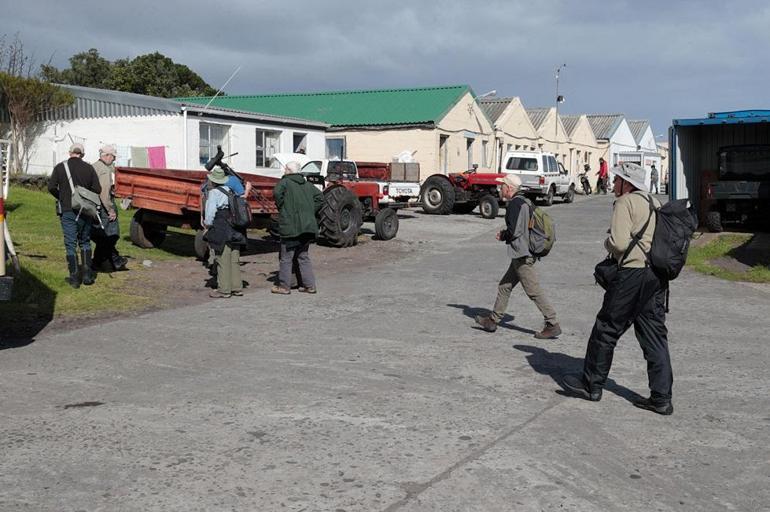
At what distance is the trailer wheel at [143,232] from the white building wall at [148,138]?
27.1 ft

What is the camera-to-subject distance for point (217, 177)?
Answer: 1056 centimetres

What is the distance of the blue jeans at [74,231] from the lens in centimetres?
1048

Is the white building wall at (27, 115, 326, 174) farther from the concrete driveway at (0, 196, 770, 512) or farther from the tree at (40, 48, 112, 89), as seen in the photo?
the tree at (40, 48, 112, 89)

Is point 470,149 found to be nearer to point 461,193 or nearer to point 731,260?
point 461,193

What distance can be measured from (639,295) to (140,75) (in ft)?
170

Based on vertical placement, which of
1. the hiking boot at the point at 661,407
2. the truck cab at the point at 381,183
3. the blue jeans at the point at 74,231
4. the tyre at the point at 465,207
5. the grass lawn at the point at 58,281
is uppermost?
the truck cab at the point at 381,183

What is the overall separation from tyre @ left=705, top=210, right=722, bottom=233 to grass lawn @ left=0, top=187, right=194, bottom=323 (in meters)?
12.3

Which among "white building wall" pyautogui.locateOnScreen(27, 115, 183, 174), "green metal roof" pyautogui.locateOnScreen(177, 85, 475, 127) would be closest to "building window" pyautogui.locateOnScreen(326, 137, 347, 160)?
"green metal roof" pyautogui.locateOnScreen(177, 85, 475, 127)

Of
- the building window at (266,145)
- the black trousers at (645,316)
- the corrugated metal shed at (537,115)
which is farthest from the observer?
the corrugated metal shed at (537,115)

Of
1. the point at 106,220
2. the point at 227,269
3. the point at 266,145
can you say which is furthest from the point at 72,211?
A: the point at 266,145

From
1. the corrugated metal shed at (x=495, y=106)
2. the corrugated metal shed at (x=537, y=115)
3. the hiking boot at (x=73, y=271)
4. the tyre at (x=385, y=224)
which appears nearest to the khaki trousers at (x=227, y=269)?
the hiking boot at (x=73, y=271)

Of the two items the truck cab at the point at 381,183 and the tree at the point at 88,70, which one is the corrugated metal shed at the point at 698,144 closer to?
the truck cab at the point at 381,183

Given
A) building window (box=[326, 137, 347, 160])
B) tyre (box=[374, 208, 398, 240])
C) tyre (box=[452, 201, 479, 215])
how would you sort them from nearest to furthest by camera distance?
tyre (box=[374, 208, 398, 240]), tyre (box=[452, 201, 479, 215]), building window (box=[326, 137, 347, 160])

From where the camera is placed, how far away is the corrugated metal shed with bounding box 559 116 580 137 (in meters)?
54.2
